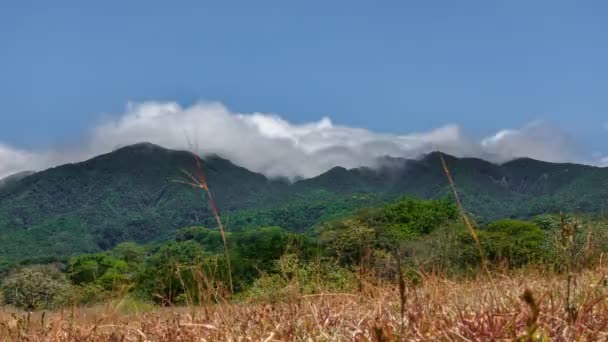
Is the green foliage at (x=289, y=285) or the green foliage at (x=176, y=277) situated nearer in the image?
the green foliage at (x=176, y=277)

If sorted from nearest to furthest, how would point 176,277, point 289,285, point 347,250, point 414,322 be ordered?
1. point 414,322
2. point 289,285
3. point 176,277
4. point 347,250

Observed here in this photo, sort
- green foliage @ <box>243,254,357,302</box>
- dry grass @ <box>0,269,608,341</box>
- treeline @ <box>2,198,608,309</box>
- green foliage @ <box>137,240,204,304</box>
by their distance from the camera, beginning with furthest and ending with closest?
treeline @ <box>2,198,608,309</box> → green foliage @ <box>243,254,357,302</box> → green foliage @ <box>137,240,204,304</box> → dry grass @ <box>0,269,608,341</box>

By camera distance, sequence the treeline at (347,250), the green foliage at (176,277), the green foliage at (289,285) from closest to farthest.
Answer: the green foliage at (176,277) < the green foliage at (289,285) < the treeline at (347,250)

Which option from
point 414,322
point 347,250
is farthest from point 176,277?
point 347,250

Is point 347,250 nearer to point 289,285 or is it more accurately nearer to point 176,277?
point 176,277

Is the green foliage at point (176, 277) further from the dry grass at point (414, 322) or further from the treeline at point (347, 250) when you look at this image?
the dry grass at point (414, 322)

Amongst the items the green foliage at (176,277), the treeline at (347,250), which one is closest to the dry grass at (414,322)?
the green foliage at (176,277)

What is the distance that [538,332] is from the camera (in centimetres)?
227

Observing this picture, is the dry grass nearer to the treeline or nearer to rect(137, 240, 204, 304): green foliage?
rect(137, 240, 204, 304): green foliage

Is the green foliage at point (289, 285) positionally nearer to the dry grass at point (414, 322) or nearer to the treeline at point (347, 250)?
the treeline at point (347, 250)

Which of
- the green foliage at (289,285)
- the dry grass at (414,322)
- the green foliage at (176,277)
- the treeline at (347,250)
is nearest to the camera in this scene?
the dry grass at (414,322)

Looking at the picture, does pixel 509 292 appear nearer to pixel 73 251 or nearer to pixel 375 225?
pixel 375 225

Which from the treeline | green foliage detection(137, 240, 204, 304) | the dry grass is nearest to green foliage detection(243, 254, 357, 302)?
the treeline

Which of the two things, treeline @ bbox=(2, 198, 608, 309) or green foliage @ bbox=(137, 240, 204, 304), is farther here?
treeline @ bbox=(2, 198, 608, 309)
